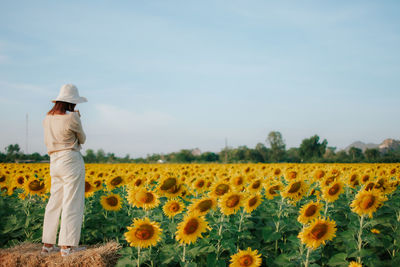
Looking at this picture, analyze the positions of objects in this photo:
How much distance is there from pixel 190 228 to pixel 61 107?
A: 2.78 metres

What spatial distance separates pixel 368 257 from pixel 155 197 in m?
3.02

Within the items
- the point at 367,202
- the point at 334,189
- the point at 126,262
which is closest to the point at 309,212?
the point at 367,202

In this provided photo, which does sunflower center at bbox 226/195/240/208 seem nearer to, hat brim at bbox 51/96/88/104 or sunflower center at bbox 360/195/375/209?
sunflower center at bbox 360/195/375/209

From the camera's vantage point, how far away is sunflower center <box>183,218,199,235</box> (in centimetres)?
364

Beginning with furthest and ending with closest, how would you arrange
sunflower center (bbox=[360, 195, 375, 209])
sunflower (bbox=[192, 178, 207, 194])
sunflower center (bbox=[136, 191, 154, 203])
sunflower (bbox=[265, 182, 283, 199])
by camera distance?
1. sunflower (bbox=[192, 178, 207, 194])
2. sunflower (bbox=[265, 182, 283, 199])
3. sunflower center (bbox=[136, 191, 154, 203])
4. sunflower center (bbox=[360, 195, 375, 209])

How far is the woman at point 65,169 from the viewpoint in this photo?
15.7 ft

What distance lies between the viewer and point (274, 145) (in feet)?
290

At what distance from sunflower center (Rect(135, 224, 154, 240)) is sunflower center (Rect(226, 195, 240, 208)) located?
1197 millimetres

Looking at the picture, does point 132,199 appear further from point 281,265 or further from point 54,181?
point 281,265

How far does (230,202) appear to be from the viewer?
438 cm

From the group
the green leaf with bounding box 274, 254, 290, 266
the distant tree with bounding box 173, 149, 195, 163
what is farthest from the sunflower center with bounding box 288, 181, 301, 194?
the distant tree with bounding box 173, 149, 195, 163

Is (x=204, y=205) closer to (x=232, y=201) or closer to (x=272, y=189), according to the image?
(x=232, y=201)

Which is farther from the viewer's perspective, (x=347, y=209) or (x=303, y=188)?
(x=347, y=209)

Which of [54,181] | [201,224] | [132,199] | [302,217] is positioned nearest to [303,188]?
[302,217]
